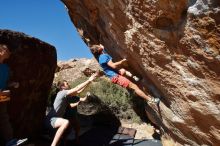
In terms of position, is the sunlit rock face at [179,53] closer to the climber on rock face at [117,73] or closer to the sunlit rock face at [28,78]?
the climber on rock face at [117,73]

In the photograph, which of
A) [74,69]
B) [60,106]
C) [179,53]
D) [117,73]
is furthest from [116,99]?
[74,69]

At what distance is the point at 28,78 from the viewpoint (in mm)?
7383

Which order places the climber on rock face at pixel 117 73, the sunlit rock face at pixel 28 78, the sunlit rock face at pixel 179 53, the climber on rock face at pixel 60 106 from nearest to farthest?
the sunlit rock face at pixel 179 53 < the climber on rock face at pixel 60 106 < the sunlit rock face at pixel 28 78 < the climber on rock face at pixel 117 73

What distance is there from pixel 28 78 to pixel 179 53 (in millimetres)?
3744

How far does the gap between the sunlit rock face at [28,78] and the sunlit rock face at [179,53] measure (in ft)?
5.63

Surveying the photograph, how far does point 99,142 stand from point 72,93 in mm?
2021

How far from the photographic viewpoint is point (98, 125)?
1033 cm

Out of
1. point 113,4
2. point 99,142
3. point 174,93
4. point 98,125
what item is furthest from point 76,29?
point 174,93

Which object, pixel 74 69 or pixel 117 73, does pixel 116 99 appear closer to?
pixel 117 73

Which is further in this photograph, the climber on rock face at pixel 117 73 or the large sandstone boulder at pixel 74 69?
the large sandstone boulder at pixel 74 69

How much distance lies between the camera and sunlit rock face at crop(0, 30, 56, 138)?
690 centimetres

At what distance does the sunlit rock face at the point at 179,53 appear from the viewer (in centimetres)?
415

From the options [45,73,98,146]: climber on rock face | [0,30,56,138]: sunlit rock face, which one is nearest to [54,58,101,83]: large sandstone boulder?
[0,30,56,138]: sunlit rock face

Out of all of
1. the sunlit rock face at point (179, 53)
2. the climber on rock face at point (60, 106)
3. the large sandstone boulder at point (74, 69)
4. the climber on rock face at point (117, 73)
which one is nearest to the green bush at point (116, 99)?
the climber on rock face at point (117, 73)
